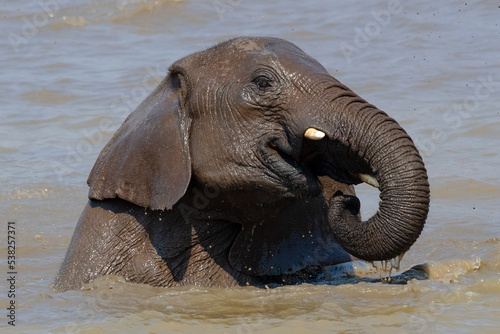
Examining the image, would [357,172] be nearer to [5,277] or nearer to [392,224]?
[392,224]

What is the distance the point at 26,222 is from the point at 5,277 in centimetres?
241

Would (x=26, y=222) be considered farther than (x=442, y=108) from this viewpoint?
No

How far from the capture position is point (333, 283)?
805 centimetres

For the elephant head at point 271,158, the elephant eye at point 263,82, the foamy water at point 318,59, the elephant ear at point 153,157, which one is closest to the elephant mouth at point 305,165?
the elephant head at point 271,158

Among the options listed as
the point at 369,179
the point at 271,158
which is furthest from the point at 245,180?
the point at 369,179

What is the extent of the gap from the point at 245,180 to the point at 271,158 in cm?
28

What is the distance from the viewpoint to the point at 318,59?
1962 centimetres

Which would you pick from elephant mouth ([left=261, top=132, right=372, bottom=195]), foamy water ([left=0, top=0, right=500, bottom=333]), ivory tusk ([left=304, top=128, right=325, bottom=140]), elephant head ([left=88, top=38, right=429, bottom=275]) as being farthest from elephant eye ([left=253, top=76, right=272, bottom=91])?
foamy water ([left=0, top=0, right=500, bottom=333])

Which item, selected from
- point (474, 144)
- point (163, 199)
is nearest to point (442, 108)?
point (474, 144)

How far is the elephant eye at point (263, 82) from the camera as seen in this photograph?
711cm

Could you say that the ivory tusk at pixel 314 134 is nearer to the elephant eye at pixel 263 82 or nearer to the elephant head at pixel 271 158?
the elephant head at pixel 271 158

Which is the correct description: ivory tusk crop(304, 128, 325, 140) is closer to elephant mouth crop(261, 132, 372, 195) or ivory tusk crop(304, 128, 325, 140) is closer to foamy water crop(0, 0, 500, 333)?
elephant mouth crop(261, 132, 372, 195)

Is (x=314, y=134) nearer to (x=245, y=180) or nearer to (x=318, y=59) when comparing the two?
(x=245, y=180)

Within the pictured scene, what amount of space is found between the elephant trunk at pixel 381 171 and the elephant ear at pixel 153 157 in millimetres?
1170
